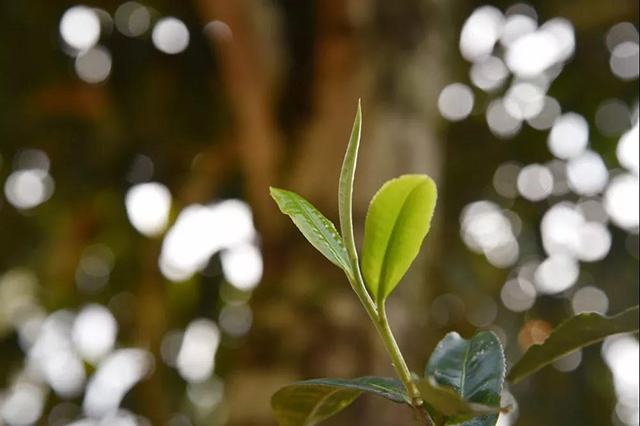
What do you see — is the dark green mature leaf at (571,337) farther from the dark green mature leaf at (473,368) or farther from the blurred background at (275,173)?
the blurred background at (275,173)

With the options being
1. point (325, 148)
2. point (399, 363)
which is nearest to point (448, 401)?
point (399, 363)

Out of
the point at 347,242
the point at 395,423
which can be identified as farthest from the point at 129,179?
the point at 347,242

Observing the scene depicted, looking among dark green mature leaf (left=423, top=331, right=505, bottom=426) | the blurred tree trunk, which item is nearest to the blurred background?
the blurred tree trunk

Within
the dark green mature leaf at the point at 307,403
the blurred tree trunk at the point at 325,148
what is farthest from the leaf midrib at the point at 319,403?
the blurred tree trunk at the point at 325,148

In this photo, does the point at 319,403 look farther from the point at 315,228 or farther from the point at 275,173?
the point at 275,173

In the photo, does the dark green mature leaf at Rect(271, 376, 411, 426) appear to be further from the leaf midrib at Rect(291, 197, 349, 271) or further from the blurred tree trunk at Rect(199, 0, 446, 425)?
the blurred tree trunk at Rect(199, 0, 446, 425)

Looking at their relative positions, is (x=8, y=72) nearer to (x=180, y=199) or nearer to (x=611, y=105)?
(x=180, y=199)

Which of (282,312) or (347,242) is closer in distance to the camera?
(347,242)
